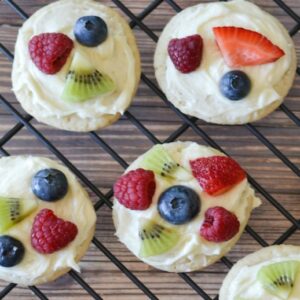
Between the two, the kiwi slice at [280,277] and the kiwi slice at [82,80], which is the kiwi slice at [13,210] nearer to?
the kiwi slice at [82,80]

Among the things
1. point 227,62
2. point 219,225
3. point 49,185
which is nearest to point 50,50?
point 49,185

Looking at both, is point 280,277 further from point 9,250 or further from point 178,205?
point 9,250

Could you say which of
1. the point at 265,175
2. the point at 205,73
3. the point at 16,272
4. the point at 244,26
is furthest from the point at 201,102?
the point at 16,272

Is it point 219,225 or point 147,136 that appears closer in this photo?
point 219,225

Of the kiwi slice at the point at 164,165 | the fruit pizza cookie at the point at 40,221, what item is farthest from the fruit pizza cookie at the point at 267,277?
the fruit pizza cookie at the point at 40,221

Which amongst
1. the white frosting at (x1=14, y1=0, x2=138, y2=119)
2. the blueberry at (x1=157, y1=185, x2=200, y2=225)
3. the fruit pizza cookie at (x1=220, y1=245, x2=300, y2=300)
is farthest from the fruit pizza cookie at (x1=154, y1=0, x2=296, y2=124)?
the fruit pizza cookie at (x1=220, y1=245, x2=300, y2=300)

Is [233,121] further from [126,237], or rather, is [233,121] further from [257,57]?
[126,237]

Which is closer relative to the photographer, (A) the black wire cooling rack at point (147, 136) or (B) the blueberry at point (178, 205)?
(B) the blueberry at point (178, 205)
